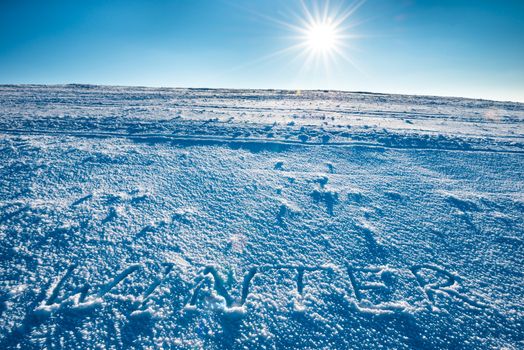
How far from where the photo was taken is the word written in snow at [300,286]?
1481mm

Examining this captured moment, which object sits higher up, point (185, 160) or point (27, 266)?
point (185, 160)

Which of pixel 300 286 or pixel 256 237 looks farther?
pixel 256 237

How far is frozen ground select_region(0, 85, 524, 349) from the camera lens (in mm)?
1401

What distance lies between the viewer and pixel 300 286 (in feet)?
5.22

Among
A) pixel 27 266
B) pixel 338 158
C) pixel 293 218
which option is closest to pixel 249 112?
pixel 338 158

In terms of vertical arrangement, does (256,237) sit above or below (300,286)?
above

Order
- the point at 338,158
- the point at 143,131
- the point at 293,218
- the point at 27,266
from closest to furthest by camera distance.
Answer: the point at 27,266
the point at 293,218
the point at 338,158
the point at 143,131

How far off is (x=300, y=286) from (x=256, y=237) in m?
0.47

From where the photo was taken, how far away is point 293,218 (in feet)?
6.82

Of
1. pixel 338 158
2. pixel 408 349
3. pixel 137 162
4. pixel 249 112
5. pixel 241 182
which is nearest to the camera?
pixel 408 349

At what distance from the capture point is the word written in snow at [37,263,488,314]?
148 cm

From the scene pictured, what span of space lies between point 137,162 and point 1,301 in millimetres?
1487

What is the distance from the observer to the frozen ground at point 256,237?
1.40 meters

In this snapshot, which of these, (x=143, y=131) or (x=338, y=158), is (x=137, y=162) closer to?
(x=143, y=131)
